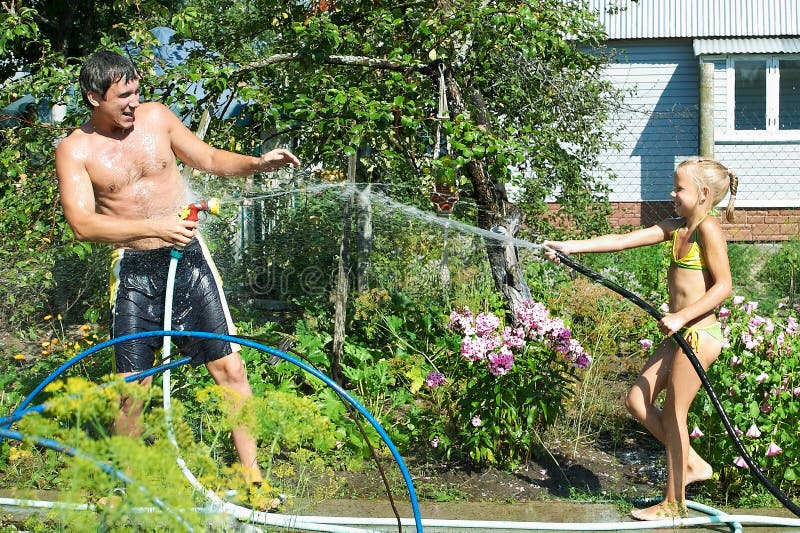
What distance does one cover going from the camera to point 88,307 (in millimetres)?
5922

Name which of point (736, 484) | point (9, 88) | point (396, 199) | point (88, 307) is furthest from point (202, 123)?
point (736, 484)

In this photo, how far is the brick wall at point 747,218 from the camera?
1128cm

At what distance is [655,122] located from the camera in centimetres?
1178

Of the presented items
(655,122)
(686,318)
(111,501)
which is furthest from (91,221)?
(655,122)

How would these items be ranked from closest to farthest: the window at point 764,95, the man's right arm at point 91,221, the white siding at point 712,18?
the man's right arm at point 91,221 → the window at point 764,95 → the white siding at point 712,18

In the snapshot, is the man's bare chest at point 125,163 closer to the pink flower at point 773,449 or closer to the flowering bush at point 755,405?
the flowering bush at point 755,405

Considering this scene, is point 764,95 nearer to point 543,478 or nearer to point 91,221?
point 543,478

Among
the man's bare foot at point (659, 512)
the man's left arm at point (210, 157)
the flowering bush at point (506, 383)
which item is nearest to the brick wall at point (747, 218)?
the flowering bush at point (506, 383)

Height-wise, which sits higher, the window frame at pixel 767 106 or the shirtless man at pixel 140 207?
the window frame at pixel 767 106

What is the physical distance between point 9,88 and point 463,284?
2.71 metres

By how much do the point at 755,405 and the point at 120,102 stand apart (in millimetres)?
2764

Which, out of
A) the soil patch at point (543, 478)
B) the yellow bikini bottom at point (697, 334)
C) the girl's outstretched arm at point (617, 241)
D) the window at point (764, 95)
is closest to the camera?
the yellow bikini bottom at point (697, 334)

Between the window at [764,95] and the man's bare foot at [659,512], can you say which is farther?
the window at [764,95]

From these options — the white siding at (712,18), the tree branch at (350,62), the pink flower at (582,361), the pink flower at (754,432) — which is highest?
the white siding at (712,18)
